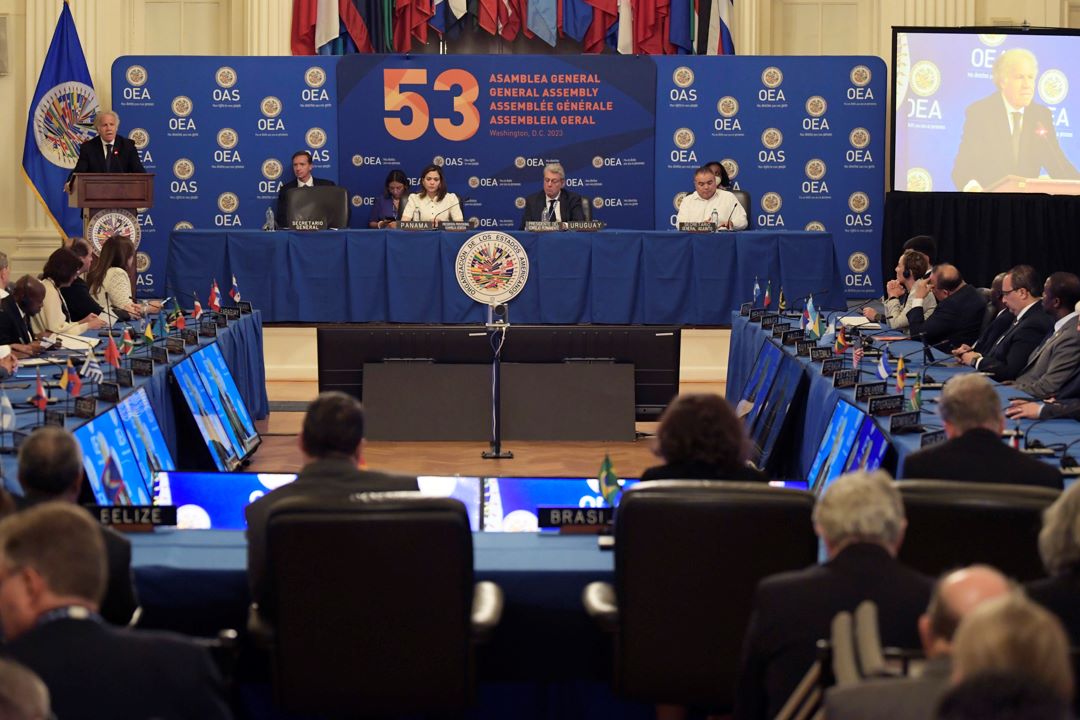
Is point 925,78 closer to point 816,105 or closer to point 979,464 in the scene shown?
point 816,105

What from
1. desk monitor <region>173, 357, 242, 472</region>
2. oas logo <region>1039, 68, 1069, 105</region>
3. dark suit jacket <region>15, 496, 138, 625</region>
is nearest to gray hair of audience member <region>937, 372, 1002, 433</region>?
dark suit jacket <region>15, 496, 138, 625</region>

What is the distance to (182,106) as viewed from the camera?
45.2 ft

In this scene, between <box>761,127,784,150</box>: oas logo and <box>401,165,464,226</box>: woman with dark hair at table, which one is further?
<box>761,127,784,150</box>: oas logo

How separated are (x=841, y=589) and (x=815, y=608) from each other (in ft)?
0.21

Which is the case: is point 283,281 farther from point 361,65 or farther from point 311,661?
point 311,661

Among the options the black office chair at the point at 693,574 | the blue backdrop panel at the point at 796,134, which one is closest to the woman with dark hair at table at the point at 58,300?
the black office chair at the point at 693,574

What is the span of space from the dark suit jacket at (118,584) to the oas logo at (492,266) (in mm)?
8023

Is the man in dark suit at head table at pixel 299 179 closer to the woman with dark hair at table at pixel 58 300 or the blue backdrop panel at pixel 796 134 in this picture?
the blue backdrop panel at pixel 796 134

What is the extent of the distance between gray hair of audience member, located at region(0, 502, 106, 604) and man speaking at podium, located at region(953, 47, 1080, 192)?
12.3 metres

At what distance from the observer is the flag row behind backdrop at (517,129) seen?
13.8m

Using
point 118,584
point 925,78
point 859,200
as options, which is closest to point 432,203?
point 859,200

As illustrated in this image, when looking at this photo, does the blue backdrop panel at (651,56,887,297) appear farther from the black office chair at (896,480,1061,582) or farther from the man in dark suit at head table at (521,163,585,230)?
the black office chair at (896,480,1061,582)

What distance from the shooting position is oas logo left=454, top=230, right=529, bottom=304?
11.3 metres

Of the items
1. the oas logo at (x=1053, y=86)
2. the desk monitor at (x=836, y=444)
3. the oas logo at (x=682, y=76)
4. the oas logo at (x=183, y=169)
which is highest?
the oas logo at (x=682, y=76)
